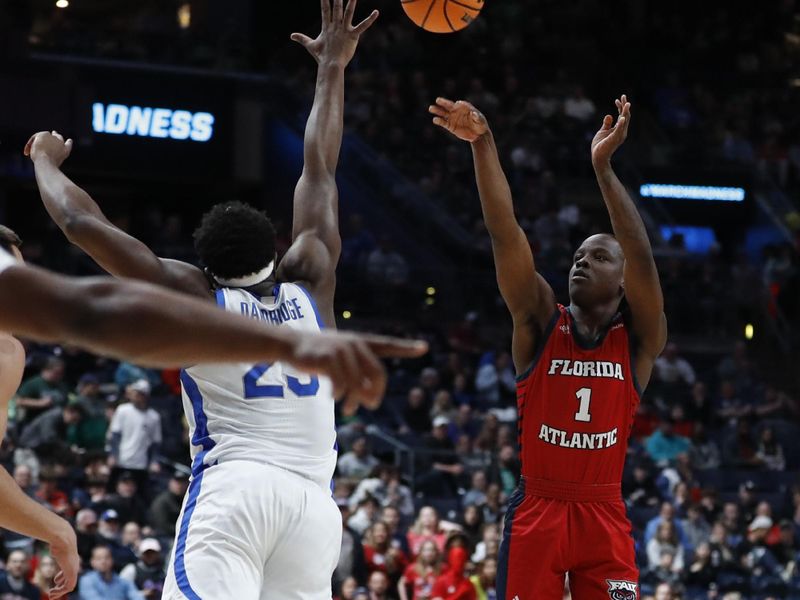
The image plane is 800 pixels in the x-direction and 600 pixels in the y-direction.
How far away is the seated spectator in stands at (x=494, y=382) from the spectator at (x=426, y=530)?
4908mm

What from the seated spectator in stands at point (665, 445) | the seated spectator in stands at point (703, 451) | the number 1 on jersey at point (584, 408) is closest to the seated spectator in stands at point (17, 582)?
the number 1 on jersey at point (584, 408)

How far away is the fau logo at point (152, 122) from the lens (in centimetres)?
2316

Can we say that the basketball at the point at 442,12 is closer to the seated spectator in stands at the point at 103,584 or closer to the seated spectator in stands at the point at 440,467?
the seated spectator in stands at the point at 103,584

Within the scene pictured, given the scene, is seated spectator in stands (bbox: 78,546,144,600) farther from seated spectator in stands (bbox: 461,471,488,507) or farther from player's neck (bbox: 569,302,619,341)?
player's neck (bbox: 569,302,619,341)

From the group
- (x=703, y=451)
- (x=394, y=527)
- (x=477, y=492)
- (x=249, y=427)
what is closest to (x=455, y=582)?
(x=394, y=527)

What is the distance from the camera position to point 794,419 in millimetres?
20125

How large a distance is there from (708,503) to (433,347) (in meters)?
5.26

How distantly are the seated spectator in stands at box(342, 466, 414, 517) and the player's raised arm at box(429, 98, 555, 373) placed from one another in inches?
323

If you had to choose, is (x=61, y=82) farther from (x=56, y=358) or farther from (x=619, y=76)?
(x=619, y=76)

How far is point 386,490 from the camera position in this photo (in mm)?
15078

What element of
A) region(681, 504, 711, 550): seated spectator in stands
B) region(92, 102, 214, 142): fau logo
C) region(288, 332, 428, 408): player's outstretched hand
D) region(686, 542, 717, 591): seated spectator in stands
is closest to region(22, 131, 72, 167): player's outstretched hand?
region(288, 332, 428, 408): player's outstretched hand

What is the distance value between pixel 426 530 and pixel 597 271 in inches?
310

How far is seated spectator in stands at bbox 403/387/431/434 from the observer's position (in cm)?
1758

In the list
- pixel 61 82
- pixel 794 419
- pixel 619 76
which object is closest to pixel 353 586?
pixel 794 419
